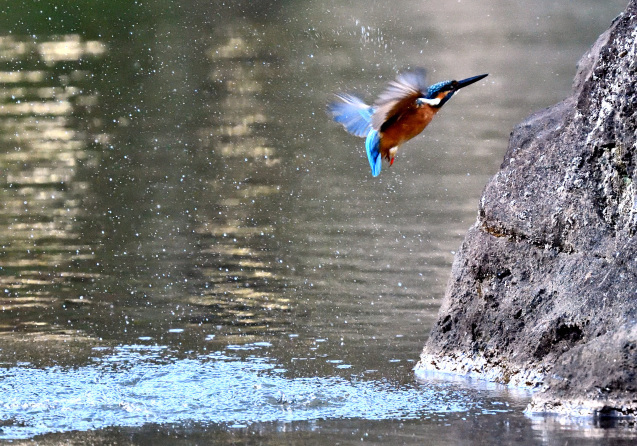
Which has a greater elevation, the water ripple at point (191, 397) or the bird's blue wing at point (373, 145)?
the bird's blue wing at point (373, 145)

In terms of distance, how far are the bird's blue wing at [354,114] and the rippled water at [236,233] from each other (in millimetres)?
1243

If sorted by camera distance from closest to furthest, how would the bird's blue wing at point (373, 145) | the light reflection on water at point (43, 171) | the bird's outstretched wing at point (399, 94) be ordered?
the bird's outstretched wing at point (399, 94) → the bird's blue wing at point (373, 145) → the light reflection on water at point (43, 171)

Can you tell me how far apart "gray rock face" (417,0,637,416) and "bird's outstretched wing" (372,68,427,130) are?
1.24 metres

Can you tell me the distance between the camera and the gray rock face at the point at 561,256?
5059 millimetres

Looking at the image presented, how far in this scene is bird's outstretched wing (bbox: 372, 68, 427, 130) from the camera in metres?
4.70

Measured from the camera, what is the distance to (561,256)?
5602 mm

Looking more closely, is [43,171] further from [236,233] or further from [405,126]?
[405,126]

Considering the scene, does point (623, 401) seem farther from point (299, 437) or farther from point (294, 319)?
point (294, 319)

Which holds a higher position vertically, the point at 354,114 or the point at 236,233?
the point at 354,114

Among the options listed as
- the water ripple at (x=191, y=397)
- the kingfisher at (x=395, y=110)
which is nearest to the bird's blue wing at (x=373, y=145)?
the kingfisher at (x=395, y=110)

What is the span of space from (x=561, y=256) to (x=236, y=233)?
400 cm

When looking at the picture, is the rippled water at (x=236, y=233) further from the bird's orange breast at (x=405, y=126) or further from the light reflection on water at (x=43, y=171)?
the bird's orange breast at (x=405, y=126)

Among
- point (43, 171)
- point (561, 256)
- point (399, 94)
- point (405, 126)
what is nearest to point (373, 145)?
point (405, 126)

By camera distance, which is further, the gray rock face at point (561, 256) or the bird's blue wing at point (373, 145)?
the gray rock face at point (561, 256)
